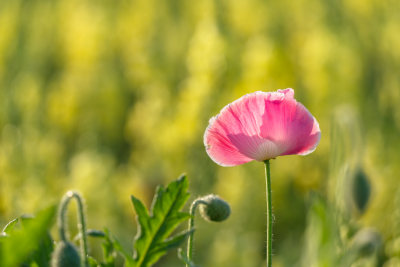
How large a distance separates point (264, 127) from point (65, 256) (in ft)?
0.71

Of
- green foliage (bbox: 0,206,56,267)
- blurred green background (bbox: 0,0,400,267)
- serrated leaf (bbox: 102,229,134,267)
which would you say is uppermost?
blurred green background (bbox: 0,0,400,267)

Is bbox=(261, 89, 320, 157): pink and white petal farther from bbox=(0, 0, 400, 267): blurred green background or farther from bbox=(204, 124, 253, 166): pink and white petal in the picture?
bbox=(0, 0, 400, 267): blurred green background

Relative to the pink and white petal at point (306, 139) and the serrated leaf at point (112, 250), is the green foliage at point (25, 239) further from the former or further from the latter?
the pink and white petal at point (306, 139)

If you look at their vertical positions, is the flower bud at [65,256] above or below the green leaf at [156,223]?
below

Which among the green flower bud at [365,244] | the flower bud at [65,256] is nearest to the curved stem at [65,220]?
the flower bud at [65,256]

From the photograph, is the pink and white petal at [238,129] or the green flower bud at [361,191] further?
the green flower bud at [361,191]

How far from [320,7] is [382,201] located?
1.52m

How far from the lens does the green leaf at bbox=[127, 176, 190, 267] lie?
688 millimetres

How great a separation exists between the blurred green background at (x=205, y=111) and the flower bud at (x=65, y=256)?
55cm

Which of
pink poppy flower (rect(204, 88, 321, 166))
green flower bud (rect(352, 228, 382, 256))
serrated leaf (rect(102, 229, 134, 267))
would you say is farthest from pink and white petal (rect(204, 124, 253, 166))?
green flower bud (rect(352, 228, 382, 256))

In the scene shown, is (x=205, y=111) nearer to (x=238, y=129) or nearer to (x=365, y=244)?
(x=365, y=244)

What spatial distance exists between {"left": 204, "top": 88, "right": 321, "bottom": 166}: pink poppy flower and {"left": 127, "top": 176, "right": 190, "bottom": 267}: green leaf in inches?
2.3

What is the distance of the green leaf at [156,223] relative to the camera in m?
0.69

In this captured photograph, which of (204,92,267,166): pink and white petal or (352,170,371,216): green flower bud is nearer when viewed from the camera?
(204,92,267,166): pink and white petal
